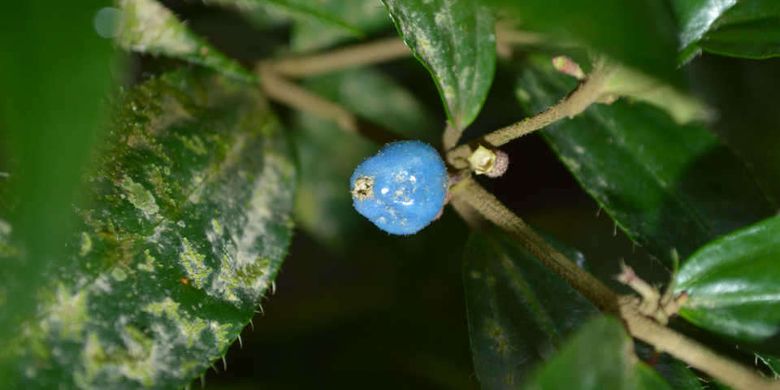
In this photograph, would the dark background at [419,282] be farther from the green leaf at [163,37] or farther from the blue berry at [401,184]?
the blue berry at [401,184]

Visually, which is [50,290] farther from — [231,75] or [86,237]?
[231,75]

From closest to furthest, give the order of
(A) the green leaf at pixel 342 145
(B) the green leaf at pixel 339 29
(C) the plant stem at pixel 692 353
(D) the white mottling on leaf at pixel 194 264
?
(C) the plant stem at pixel 692 353 → (D) the white mottling on leaf at pixel 194 264 → (B) the green leaf at pixel 339 29 → (A) the green leaf at pixel 342 145

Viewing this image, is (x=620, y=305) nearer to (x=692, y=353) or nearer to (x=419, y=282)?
(x=692, y=353)

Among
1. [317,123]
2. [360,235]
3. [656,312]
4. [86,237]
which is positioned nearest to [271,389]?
[360,235]

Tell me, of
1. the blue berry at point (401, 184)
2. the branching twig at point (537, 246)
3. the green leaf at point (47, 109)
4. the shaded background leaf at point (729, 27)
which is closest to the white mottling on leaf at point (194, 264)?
the blue berry at point (401, 184)

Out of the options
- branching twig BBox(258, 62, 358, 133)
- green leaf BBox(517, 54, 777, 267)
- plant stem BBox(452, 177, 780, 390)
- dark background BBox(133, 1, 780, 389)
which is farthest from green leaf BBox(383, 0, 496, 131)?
dark background BBox(133, 1, 780, 389)

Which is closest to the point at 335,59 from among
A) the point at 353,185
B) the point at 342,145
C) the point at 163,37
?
the point at 342,145
